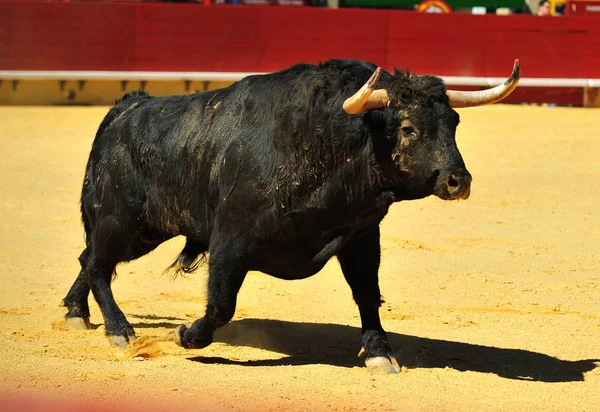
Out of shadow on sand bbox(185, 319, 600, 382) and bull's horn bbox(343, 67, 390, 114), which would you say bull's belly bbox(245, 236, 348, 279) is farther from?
bull's horn bbox(343, 67, 390, 114)

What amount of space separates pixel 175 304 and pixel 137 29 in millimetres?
8952

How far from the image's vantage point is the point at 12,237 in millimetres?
7566

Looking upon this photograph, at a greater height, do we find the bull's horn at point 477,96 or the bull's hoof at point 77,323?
the bull's horn at point 477,96

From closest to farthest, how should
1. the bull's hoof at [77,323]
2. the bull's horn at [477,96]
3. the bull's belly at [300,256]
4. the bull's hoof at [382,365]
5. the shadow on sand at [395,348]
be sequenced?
the bull's horn at [477,96] → the bull's belly at [300,256] → the bull's hoof at [382,365] → the shadow on sand at [395,348] → the bull's hoof at [77,323]

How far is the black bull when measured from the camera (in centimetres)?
441

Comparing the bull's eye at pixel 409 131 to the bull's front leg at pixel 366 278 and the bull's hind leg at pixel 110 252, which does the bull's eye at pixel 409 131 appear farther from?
the bull's hind leg at pixel 110 252

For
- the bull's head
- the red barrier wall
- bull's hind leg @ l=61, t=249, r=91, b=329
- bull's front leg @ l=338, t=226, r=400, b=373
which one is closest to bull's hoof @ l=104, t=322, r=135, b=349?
bull's hind leg @ l=61, t=249, r=91, b=329

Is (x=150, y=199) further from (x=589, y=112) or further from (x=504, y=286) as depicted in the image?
(x=589, y=112)

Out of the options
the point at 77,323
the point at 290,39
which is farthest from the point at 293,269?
the point at 290,39

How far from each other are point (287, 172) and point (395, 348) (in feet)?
3.50

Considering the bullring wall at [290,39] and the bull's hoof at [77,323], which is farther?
the bullring wall at [290,39]

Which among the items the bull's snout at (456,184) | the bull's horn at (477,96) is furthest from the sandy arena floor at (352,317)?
the bull's horn at (477,96)

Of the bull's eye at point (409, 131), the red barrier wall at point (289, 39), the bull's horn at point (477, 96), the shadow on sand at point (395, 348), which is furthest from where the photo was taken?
the red barrier wall at point (289, 39)

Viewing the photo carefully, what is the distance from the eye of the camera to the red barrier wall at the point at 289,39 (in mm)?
14398
